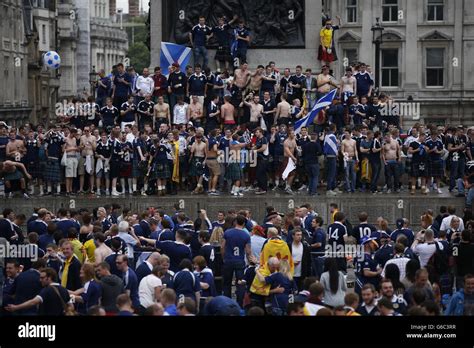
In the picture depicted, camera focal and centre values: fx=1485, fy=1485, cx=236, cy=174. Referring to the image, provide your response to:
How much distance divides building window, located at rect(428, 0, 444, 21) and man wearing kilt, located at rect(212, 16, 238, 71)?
44944mm

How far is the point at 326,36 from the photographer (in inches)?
1770

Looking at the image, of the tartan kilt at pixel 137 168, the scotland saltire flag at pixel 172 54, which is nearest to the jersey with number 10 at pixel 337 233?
the tartan kilt at pixel 137 168

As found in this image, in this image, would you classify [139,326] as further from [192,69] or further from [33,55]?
[33,55]

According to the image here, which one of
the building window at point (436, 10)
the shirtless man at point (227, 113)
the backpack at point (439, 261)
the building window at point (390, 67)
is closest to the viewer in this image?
the backpack at point (439, 261)

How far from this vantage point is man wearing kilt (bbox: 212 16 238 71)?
44.3m

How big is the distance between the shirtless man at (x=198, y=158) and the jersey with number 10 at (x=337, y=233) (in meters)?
9.84

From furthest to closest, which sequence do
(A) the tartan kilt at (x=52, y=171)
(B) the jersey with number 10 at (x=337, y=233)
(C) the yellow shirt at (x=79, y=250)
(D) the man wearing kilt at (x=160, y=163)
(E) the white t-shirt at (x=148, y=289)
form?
→ (A) the tartan kilt at (x=52, y=171)
(D) the man wearing kilt at (x=160, y=163)
(B) the jersey with number 10 at (x=337, y=233)
(C) the yellow shirt at (x=79, y=250)
(E) the white t-shirt at (x=148, y=289)

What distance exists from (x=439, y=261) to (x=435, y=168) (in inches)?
500

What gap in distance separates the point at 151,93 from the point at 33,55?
220ft

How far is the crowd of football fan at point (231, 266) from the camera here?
2031 centimetres

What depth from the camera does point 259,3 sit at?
45281 millimetres

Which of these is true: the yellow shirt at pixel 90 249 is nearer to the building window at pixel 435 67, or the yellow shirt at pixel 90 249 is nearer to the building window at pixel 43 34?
the building window at pixel 435 67

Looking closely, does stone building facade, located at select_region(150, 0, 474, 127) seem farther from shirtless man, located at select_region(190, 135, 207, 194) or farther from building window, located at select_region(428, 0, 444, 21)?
shirtless man, located at select_region(190, 135, 207, 194)

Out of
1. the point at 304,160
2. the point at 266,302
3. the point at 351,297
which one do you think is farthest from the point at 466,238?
the point at 304,160
